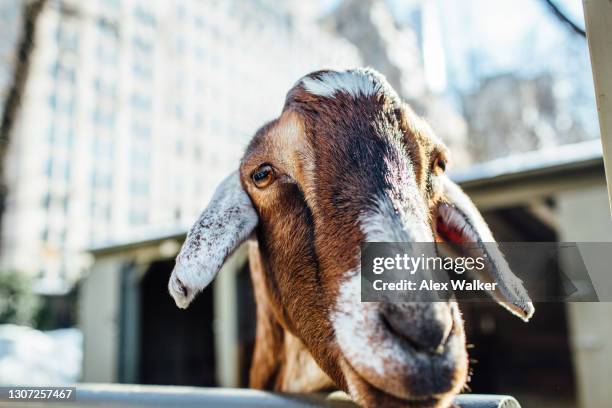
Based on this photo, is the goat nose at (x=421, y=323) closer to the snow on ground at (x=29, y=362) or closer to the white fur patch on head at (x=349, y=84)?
the white fur patch on head at (x=349, y=84)

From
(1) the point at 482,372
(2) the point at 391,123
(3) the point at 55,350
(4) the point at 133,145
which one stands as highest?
(4) the point at 133,145

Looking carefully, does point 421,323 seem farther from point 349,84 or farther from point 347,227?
point 349,84

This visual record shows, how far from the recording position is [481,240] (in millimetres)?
1496

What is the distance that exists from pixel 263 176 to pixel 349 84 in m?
0.38

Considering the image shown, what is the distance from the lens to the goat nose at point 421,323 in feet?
3.26

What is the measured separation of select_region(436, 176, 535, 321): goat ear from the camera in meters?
1.42

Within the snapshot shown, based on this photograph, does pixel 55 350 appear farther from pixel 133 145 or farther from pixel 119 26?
pixel 133 145

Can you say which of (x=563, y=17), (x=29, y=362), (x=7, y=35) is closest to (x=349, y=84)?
(x=563, y=17)

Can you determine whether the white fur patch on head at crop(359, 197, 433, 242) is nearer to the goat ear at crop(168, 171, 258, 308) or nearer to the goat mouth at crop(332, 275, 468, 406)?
the goat mouth at crop(332, 275, 468, 406)

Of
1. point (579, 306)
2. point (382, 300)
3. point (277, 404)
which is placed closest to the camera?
point (382, 300)

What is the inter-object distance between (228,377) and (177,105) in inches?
154

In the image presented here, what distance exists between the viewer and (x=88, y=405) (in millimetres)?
1419

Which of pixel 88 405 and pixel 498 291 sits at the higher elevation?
pixel 498 291

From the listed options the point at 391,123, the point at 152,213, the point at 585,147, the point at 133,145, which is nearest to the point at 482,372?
the point at 585,147
